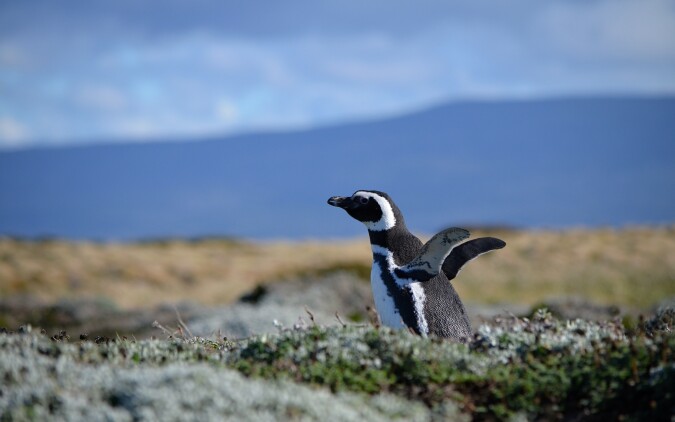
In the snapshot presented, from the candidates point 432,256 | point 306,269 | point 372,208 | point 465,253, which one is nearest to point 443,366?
point 432,256

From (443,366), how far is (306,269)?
30526 mm

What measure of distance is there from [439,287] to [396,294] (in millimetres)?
402

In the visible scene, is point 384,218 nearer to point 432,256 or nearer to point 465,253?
point 432,256

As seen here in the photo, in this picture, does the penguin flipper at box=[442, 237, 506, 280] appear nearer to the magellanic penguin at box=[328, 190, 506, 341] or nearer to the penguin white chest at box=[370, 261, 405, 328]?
the magellanic penguin at box=[328, 190, 506, 341]

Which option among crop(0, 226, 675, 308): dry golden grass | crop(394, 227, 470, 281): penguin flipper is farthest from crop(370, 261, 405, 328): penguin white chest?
crop(0, 226, 675, 308): dry golden grass

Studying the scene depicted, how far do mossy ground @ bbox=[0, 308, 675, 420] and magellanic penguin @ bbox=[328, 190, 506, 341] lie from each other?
0.76 m

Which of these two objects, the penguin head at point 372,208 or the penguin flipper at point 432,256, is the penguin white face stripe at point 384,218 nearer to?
the penguin head at point 372,208

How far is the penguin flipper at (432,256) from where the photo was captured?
8078mm

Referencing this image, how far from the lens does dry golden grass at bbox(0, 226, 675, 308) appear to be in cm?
3612

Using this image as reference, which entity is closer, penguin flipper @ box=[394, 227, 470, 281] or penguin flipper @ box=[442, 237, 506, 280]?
penguin flipper @ box=[394, 227, 470, 281]


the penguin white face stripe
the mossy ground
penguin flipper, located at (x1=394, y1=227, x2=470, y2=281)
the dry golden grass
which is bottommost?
the mossy ground

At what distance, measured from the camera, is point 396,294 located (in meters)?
8.27

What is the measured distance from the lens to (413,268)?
8.23m

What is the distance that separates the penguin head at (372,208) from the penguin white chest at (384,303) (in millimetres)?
402
